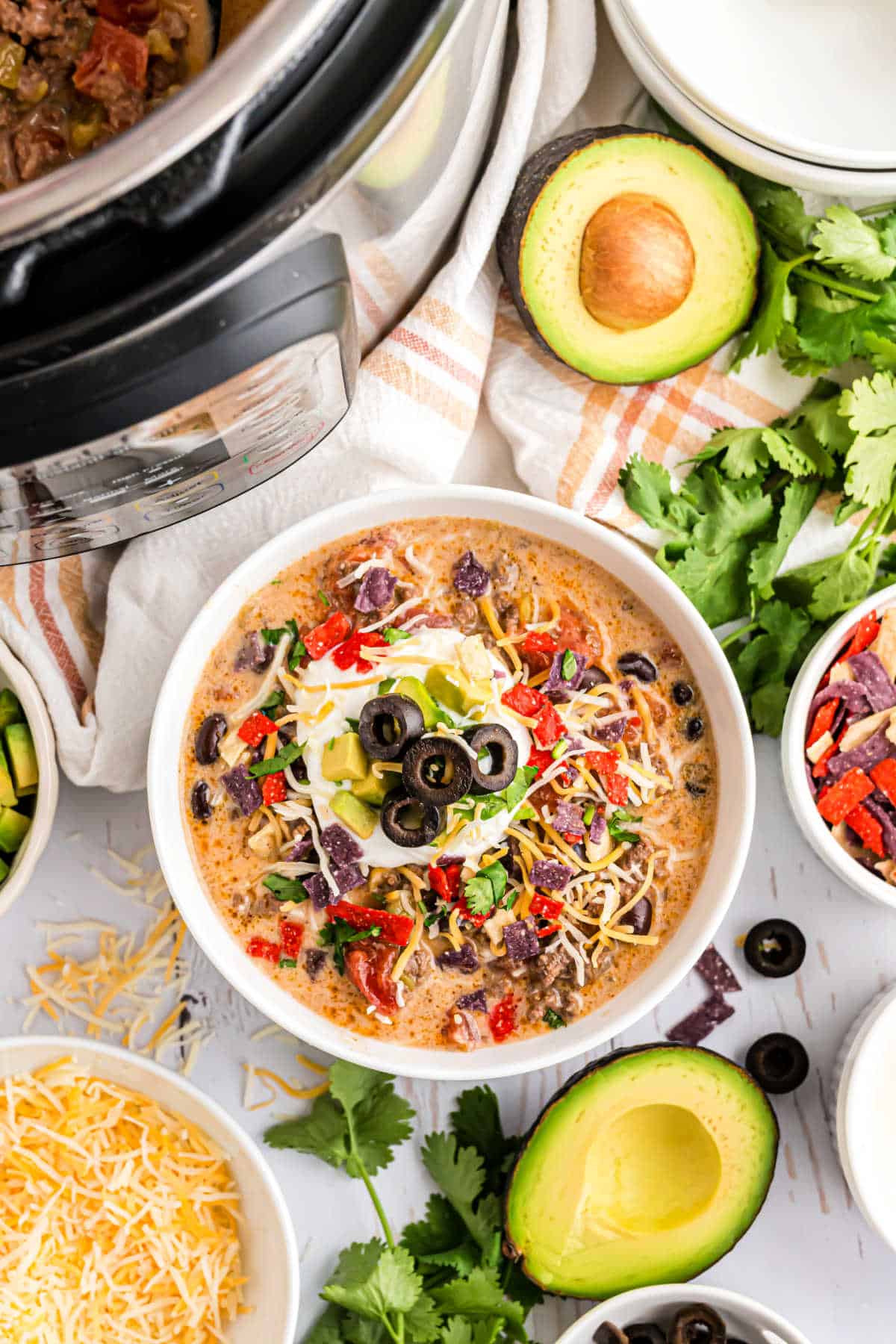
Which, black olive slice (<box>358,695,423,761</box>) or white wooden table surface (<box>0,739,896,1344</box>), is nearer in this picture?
black olive slice (<box>358,695,423,761</box>)

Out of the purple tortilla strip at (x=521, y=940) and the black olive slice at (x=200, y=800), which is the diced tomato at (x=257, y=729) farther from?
the purple tortilla strip at (x=521, y=940)

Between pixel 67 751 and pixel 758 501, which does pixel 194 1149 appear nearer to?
pixel 67 751

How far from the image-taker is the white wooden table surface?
2.71 m

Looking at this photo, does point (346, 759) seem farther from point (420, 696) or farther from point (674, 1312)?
point (674, 1312)

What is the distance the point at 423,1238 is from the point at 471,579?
143cm

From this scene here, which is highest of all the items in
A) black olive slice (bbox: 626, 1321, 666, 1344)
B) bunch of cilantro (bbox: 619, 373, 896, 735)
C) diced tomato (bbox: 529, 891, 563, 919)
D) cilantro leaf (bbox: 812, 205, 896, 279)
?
cilantro leaf (bbox: 812, 205, 896, 279)

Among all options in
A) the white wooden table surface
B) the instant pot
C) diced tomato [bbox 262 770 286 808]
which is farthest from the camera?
the white wooden table surface

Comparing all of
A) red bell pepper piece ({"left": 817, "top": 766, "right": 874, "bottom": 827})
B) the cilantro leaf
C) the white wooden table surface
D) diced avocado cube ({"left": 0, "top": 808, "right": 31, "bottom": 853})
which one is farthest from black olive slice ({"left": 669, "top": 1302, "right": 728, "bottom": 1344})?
the cilantro leaf

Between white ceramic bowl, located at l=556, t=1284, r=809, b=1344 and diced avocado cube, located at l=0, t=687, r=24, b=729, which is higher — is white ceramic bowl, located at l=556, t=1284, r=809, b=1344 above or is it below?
below

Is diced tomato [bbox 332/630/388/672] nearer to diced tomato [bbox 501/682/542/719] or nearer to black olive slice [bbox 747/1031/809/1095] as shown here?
diced tomato [bbox 501/682/542/719]

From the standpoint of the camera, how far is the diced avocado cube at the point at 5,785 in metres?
2.50

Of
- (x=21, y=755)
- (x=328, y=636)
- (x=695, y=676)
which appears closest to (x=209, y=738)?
(x=328, y=636)

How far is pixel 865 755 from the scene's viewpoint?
8.48ft

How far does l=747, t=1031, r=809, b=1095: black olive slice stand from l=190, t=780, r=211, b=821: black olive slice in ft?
4.36
